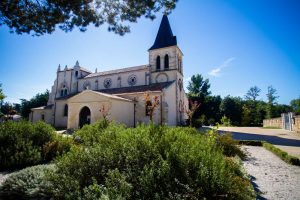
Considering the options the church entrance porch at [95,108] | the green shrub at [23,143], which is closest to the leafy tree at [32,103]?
the church entrance porch at [95,108]

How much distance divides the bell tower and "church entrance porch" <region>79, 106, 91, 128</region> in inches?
421

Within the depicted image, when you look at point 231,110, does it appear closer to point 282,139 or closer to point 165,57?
point 165,57

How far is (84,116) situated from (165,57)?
1469cm

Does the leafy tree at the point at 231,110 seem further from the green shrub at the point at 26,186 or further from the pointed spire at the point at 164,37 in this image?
the green shrub at the point at 26,186

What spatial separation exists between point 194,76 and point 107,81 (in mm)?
28492

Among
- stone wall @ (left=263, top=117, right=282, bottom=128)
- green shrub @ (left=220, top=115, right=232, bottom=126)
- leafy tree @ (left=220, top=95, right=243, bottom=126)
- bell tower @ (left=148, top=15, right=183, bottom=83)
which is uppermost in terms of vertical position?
bell tower @ (left=148, top=15, right=183, bottom=83)

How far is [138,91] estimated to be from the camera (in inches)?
959

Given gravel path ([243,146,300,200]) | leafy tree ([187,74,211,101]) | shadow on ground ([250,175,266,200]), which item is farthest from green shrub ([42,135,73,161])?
leafy tree ([187,74,211,101])

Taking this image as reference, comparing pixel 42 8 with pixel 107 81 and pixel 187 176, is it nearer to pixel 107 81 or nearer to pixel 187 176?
pixel 187 176

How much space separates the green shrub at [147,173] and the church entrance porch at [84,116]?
1937 cm

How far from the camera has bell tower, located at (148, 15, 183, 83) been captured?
26500 mm

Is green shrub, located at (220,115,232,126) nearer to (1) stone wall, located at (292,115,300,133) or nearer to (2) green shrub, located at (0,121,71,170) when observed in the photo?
(2) green shrub, located at (0,121,71,170)

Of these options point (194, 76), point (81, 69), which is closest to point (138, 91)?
point (81, 69)

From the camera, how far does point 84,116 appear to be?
2261 centimetres
